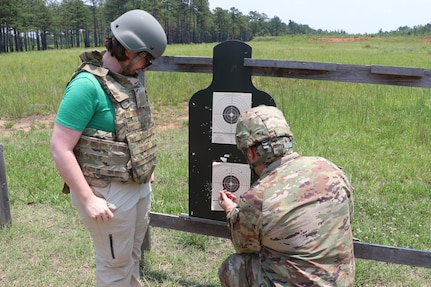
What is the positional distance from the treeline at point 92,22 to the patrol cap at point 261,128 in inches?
2009

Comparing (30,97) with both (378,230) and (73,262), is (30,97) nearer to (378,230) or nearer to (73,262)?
(73,262)

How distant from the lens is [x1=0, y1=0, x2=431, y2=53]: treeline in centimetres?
5881

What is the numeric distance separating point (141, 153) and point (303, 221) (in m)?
0.88

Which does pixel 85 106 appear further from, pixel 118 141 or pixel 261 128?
pixel 261 128

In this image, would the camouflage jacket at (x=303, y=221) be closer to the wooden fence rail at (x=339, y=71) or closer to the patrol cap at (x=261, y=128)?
the patrol cap at (x=261, y=128)

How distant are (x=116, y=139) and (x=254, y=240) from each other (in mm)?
804

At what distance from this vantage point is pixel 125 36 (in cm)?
192

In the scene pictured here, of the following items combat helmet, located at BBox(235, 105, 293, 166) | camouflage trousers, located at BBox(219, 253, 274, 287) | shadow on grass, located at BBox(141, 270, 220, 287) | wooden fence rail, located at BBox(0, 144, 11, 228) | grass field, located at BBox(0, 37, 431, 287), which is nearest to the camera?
combat helmet, located at BBox(235, 105, 293, 166)

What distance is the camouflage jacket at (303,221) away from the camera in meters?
1.62

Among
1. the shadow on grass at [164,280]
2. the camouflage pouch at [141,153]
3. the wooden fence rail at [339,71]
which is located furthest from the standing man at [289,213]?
the shadow on grass at [164,280]

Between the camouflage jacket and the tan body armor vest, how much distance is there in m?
0.61

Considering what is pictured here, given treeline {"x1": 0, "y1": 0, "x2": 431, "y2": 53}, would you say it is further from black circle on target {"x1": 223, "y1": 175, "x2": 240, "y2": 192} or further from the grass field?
black circle on target {"x1": 223, "y1": 175, "x2": 240, "y2": 192}

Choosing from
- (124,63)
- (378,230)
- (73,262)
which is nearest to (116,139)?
(124,63)

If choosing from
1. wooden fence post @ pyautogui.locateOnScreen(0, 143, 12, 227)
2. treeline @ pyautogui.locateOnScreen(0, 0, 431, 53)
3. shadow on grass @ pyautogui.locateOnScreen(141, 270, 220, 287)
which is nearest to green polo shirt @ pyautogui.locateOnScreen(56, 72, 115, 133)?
shadow on grass @ pyautogui.locateOnScreen(141, 270, 220, 287)
